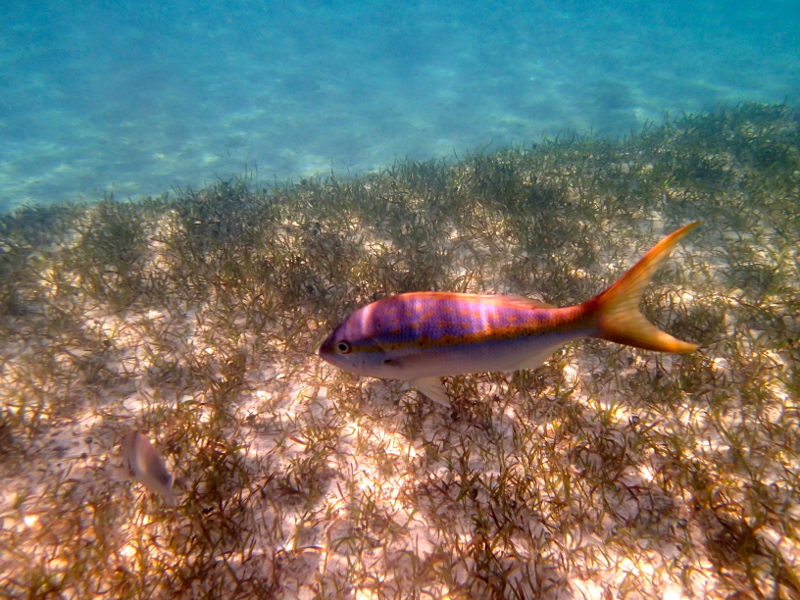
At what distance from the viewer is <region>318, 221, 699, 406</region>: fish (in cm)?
218

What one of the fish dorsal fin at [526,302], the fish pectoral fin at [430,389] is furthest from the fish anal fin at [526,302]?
the fish pectoral fin at [430,389]

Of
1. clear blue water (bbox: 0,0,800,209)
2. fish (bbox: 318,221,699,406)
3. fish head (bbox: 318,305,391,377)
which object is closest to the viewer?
fish (bbox: 318,221,699,406)

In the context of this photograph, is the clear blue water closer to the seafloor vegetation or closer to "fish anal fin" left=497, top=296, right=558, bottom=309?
the seafloor vegetation

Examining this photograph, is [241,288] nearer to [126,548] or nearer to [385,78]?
[126,548]

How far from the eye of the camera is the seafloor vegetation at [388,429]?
2658 millimetres

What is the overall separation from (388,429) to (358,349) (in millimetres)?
1577

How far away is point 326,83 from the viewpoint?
30.6 metres

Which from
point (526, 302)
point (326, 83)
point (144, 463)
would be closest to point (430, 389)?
point (526, 302)

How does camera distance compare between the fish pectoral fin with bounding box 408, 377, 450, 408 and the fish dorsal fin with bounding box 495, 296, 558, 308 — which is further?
the fish pectoral fin with bounding box 408, 377, 450, 408

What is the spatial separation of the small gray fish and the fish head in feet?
4.08

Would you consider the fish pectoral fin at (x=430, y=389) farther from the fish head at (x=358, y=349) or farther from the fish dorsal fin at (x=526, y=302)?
the fish dorsal fin at (x=526, y=302)

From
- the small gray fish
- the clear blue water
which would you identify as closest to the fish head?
the small gray fish

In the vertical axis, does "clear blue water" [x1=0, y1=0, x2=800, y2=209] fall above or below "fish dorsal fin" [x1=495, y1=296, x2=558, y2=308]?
above

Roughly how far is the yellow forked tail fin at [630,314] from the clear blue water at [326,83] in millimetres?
18151
